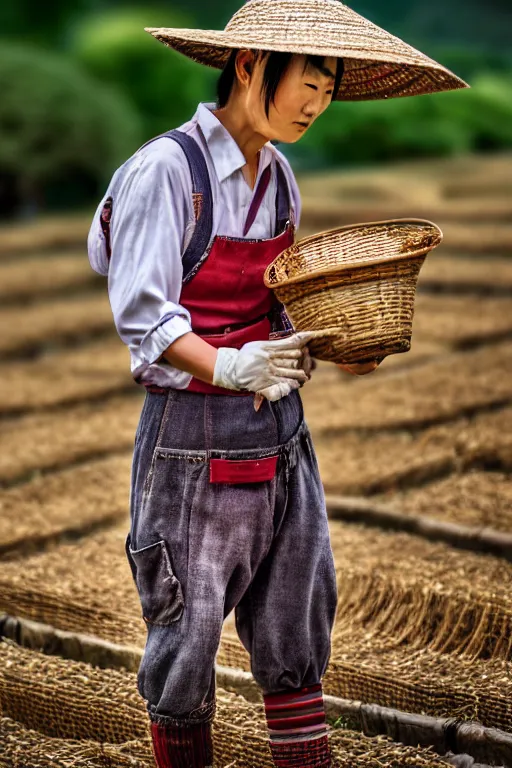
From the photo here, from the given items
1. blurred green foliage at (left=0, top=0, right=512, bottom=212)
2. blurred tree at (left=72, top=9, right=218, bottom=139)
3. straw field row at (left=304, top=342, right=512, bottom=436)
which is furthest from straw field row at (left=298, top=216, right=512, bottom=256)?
blurred tree at (left=72, top=9, right=218, bottom=139)

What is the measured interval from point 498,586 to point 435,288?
5001 mm

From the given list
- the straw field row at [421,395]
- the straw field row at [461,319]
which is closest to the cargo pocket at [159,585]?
the straw field row at [421,395]

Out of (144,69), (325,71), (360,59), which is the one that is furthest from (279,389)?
(144,69)

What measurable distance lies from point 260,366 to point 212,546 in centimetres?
35

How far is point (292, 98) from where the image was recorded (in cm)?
200

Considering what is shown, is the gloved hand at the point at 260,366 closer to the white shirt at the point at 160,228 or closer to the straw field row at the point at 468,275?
the white shirt at the point at 160,228

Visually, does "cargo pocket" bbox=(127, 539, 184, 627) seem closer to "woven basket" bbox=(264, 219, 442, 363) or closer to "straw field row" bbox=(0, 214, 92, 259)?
"woven basket" bbox=(264, 219, 442, 363)

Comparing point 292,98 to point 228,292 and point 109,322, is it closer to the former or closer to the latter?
point 228,292

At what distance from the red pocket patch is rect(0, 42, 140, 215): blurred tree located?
32.3 ft

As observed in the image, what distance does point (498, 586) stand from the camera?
10.4 feet

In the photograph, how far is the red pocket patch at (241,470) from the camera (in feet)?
6.69

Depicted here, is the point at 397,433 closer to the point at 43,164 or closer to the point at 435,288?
the point at 435,288

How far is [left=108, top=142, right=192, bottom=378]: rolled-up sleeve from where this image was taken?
6.30 ft

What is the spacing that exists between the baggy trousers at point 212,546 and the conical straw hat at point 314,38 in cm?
62
